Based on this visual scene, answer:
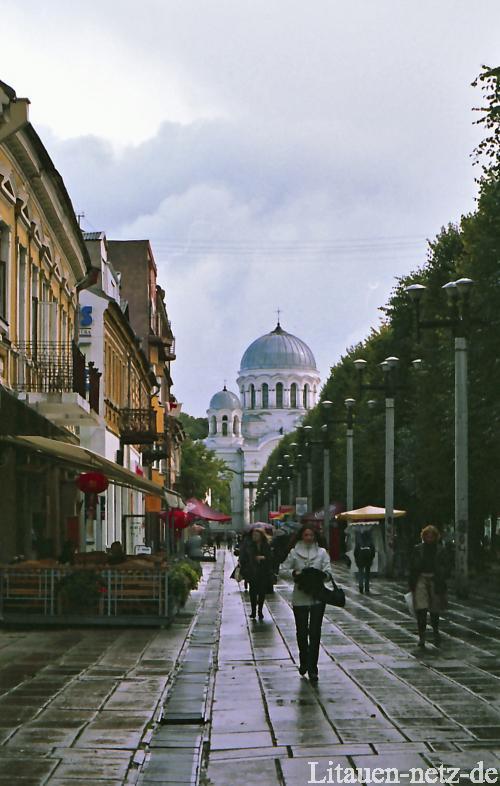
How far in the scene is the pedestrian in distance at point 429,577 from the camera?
58.5 ft

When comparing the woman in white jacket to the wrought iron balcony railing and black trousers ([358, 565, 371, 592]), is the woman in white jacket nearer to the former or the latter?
the wrought iron balcony railing

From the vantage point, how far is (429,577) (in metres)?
18.0

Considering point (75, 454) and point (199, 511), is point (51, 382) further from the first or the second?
point (199, 511)

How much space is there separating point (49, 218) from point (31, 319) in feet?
8.63

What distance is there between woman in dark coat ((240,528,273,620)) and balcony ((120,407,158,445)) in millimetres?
20863

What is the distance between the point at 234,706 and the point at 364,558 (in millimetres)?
20773

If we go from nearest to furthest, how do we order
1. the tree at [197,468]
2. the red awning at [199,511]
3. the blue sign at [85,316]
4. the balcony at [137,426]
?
the blue sign at [85,316], the balcony at [137,426], the red awning at [199,511], the tree at [197,468]

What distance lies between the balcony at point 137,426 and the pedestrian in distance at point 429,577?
2760 cm

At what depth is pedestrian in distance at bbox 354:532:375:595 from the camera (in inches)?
1270

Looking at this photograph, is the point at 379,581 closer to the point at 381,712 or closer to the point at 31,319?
the point at 31,319

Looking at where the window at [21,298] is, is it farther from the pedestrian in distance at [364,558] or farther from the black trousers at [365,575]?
the black trousers at [365,575]

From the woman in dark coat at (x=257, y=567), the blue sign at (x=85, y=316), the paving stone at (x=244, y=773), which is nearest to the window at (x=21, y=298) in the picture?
the woman in dark coat at (x=257, y=567)

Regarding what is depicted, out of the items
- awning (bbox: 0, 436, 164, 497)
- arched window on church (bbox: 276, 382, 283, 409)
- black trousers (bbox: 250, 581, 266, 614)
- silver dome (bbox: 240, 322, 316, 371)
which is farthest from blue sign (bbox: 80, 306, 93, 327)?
arched window on church (bbox: 276, 382, 283, 409)

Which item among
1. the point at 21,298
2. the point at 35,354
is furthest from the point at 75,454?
the point at 21,298
